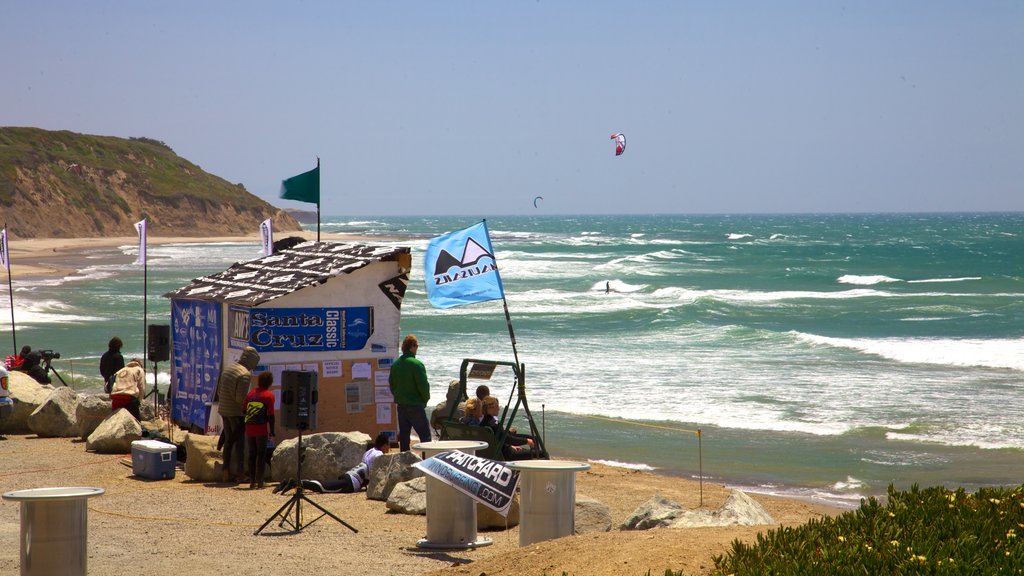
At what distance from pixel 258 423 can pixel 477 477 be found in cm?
358

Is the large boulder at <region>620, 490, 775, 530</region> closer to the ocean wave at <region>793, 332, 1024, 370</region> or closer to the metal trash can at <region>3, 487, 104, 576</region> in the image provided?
the metal trash can at <region>3, 487, 104, 576</region>

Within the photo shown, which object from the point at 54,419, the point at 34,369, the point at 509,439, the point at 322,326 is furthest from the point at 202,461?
the point at 34,369

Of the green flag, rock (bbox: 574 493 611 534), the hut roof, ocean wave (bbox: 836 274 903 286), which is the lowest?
rock (bbox: 574 493 611 534)

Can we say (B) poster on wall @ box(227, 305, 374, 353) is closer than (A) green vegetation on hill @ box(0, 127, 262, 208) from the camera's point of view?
Yes

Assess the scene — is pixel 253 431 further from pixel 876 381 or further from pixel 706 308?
pixel 706 308

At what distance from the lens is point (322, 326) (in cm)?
1299

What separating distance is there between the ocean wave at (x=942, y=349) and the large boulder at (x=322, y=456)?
16675 millimetres

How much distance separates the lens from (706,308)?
40719mm

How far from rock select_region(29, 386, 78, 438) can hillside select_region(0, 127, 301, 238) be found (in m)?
77.6

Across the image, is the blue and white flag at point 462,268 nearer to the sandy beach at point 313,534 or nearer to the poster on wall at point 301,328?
the poster on wall at point 301,328

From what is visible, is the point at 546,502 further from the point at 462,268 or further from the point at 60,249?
the point at 60,249

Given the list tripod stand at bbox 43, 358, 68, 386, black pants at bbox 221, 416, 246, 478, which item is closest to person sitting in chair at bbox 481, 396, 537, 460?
black pants at bbox 221, 416, 246, 478

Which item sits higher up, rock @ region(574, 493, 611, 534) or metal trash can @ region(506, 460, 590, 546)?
metal trash can @ region(506, 460, 590, 546)

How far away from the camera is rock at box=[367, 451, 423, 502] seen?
11.0 metres
